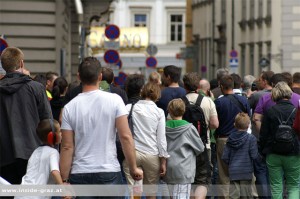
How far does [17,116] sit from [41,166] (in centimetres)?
120

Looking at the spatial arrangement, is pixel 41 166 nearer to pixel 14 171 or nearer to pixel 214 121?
pixel 14 171

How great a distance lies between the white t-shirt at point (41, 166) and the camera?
10234mm

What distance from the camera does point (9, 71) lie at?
1165 cm

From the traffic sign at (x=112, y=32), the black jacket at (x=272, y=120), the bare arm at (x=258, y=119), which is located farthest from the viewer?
the traffic sign at (x=112, y=32)

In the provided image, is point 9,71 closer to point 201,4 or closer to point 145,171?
point 145,171

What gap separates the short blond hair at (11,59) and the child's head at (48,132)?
4.49 feet

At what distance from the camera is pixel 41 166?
10305mm

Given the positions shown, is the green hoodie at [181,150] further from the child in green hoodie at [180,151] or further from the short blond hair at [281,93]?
the short blond hair at [281,93]

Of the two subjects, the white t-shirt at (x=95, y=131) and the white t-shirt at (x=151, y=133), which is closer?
the white t-shirt at (x=95, y=131)

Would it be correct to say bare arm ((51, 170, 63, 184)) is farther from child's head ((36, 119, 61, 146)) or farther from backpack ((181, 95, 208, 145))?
backpack ((181, 95, 208, 145))

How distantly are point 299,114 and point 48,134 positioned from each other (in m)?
4.56

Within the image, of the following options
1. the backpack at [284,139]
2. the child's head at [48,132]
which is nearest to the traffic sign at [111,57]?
the backpack at [284,139]

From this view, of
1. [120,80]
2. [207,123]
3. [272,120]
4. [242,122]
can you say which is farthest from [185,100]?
[120,80]

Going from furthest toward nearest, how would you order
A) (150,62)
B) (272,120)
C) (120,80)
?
1. (150,62)
2. (120,80)
3. (272,120)
